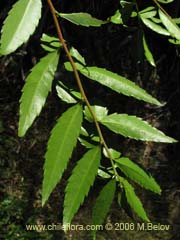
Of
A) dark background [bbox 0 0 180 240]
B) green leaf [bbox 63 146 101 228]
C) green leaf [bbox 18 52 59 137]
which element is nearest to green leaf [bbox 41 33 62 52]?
green leaf [bbox 18 52 59 137]

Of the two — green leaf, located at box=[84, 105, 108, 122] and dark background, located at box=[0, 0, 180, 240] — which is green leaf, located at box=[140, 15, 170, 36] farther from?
dark background, located at box=[0, 0, 180, 240]

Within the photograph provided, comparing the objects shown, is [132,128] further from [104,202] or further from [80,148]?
[80,148]

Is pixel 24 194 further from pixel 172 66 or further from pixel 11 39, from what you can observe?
pixel 11 39

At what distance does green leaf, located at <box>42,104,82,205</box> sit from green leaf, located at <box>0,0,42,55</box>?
10 centimetres

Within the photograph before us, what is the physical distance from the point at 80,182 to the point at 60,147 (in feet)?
0.16

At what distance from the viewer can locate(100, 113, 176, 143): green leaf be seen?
23.7 inches

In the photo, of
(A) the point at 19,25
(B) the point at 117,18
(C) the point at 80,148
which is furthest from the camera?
(C) the point at 80,148

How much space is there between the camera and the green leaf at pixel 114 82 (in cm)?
62

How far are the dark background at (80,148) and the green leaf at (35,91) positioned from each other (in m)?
1.18

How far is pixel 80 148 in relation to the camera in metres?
2.14

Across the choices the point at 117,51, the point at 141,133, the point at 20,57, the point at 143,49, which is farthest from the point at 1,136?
the point at 141,133

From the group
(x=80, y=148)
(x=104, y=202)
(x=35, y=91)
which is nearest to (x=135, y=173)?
(x=104, y=202)

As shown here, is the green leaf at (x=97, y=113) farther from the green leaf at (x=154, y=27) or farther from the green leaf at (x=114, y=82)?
the green leaf at (x=154, y=27)

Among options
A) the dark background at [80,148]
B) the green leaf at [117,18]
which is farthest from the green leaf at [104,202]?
the dark background at [80,148]
